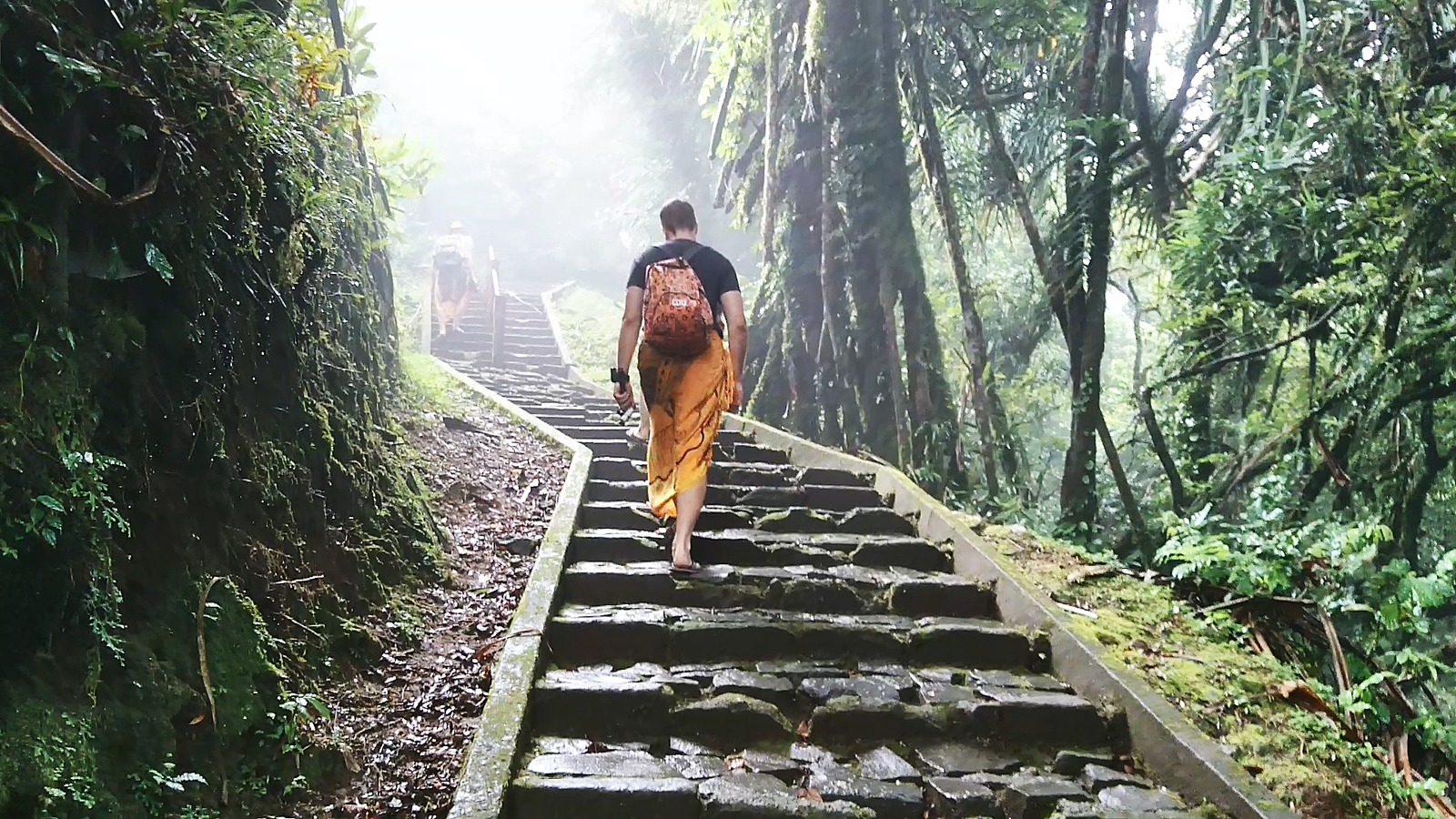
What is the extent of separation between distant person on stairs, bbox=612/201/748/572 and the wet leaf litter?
99 centimetres

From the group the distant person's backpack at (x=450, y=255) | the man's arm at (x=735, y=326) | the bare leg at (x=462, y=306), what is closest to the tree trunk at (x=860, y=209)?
the man's arm at (x=735, y=326)

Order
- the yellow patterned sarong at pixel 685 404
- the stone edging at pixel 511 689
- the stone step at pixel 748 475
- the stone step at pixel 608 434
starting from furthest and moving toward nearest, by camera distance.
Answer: the stone step at pixel 608 434
the stone step at pixel 748 475
the yellow patterned sarong at pixel 685 404
the stone edging at pixel 511 689

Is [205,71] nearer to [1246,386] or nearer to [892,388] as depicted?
[892,388]

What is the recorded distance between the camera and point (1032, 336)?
1034 cm

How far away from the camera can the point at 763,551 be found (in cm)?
479

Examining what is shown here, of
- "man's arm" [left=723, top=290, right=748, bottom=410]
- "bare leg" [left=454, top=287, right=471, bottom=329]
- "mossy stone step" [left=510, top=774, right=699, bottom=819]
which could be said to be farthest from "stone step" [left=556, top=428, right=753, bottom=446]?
"bare leg" [left=454, top=287, right=471, bottom=329]

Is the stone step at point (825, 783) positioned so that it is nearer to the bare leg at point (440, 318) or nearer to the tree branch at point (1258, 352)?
the tree branch at point (1258, 352)

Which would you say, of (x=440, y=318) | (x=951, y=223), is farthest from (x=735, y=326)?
(x=440, y=318)

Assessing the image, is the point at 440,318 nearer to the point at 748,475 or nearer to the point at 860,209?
the point at 860,209

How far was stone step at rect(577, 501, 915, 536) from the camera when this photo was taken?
5.28 meters

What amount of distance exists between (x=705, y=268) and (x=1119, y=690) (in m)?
2.75

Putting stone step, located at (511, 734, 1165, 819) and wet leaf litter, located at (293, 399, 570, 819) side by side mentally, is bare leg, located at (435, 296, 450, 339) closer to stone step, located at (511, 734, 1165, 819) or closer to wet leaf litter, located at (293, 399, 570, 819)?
wet leaf litter, located at (293, 399, 570, 819)

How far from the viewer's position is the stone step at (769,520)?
208 inches

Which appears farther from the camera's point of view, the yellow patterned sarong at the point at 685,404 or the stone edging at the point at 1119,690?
the yellow patterned sarong at the point at 685,404
